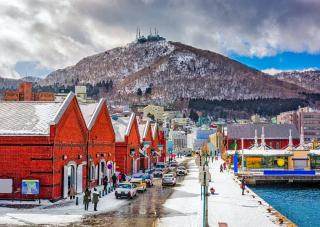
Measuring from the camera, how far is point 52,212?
34406mm

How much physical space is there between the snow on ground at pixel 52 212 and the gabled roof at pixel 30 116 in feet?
21.2

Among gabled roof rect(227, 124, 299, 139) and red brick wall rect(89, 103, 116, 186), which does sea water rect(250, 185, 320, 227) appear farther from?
gabled roof rect(227, 124, 299, 139)

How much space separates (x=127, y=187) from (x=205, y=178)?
65.3ft

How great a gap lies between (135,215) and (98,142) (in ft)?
76.0

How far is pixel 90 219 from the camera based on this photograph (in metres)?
31.4

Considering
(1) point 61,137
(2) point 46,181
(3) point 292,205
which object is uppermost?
(1) point 61,137

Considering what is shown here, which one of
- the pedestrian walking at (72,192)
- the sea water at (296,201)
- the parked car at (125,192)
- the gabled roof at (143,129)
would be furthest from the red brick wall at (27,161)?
the gabled roof at (143,129)

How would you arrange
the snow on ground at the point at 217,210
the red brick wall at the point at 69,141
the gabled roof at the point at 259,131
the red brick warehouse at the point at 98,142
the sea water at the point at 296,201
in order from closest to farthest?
1. the snow on ground at the point at 217,210
2. the red brick wall at the point at 69,141
3. the sea water at the point at 296,201
4. the red brick warehouse at the point at 98,142
5. the gabled roof at the point at 259,131

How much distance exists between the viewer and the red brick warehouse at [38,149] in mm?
40031

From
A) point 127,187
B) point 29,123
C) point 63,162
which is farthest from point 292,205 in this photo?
point 29,123

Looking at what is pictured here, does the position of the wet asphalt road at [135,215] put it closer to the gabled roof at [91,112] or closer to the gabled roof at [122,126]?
the gabled roof at [91,112]

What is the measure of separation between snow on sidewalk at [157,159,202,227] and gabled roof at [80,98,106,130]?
12.6 metres

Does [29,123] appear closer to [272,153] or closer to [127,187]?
[127,187]

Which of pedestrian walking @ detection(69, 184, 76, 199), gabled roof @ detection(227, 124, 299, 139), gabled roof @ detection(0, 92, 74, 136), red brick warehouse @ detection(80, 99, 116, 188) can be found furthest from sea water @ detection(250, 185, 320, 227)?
gabled roof @ detection(227, 124, 299, 139)
